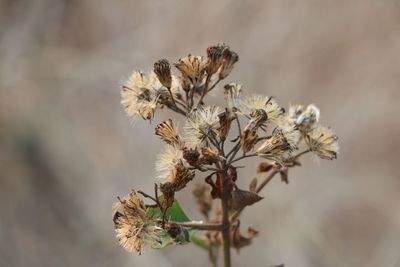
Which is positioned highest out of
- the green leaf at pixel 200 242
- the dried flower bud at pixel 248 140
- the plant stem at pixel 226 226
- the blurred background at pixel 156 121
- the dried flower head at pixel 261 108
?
the blurred background at pixel 156 121

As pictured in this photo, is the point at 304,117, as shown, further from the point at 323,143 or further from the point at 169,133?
the point at 169,133

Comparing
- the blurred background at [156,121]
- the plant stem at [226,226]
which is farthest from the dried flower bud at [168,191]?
the blurred background at [156,121]

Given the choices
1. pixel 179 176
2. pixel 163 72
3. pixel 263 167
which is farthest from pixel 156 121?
pixel 179 176

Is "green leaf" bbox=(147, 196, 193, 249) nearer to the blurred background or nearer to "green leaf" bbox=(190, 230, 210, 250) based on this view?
"green leaf" bbox=(190, 230, 210, 250)

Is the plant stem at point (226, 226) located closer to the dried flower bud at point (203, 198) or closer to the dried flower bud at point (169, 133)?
the dried flower bud at point (169, 133)

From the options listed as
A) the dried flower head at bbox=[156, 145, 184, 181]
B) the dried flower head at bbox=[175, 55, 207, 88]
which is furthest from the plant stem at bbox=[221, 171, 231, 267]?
the dried flower head at bbox=[175, 55, 207, 88]

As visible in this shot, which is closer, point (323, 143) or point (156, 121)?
point (323, 143)
